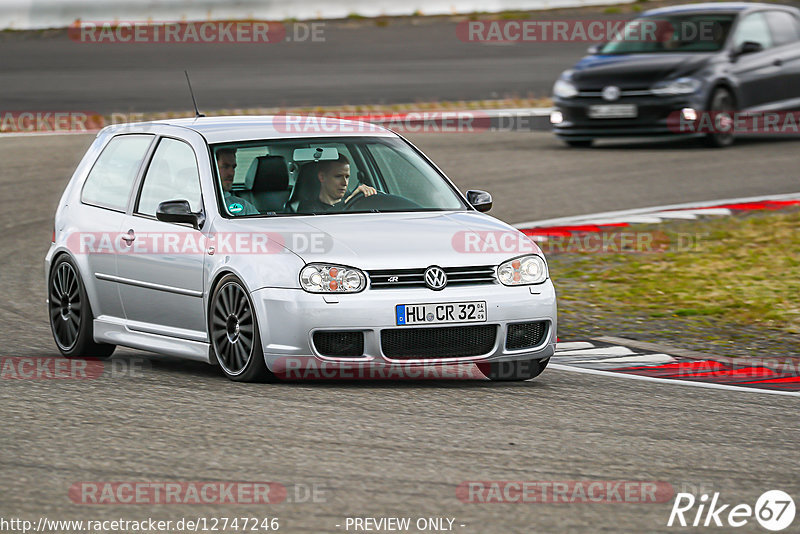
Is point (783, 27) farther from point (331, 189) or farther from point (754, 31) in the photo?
point (331, 189)

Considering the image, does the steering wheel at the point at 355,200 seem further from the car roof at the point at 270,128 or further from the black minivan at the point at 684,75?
the black minivan at the point at 684,75

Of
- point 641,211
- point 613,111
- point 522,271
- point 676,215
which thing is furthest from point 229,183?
point 613,111

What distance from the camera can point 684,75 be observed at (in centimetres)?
1975

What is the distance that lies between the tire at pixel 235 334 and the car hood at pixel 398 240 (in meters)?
0.37

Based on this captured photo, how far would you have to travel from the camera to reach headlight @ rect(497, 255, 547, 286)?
8180mm

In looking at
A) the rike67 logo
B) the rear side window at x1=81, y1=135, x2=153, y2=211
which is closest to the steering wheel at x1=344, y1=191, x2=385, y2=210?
the rear side window at x1=81, y1=135, x2=153, y2=211

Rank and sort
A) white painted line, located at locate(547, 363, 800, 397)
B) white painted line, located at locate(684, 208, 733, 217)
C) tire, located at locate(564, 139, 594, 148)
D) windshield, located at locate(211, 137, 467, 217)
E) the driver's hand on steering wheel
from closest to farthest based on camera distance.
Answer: white painted line, located at locate(547, 363, 800, 397) → windshield, located at locate(211, 137, 467, 217) → the driver's hand on steering wheel → white painted line, located at locate(684, 208, 733, 217) → tire, located at locate(564, 139, 594, 148)

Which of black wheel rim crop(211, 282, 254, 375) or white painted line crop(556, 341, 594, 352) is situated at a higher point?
black wheel rim crop(211, 282, 254, 375)

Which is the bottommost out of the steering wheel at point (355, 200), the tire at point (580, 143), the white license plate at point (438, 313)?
the white license plate at point (438, 313)

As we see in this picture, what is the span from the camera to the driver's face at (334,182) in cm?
894

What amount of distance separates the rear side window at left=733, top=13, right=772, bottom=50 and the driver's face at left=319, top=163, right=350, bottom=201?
12.8 metres

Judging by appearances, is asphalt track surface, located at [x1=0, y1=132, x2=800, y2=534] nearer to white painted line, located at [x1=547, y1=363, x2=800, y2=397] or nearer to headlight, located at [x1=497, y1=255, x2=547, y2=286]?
white painted line, located at [x1=547, y1=363, x2=800, y2=397]

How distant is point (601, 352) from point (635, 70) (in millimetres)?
10723

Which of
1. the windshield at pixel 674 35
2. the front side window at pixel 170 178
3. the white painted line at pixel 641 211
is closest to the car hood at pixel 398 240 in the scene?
the front side window at pixel 170 178
